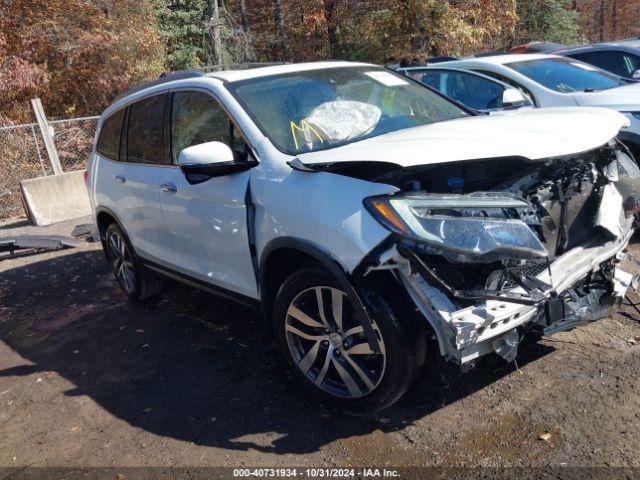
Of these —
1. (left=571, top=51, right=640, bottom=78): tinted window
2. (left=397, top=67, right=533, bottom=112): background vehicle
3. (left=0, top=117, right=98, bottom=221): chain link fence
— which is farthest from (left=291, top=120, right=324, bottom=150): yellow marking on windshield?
(left=571, top=51, right=640, bottom=78): tinted window

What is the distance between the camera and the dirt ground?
300 cm

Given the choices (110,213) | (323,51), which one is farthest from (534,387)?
(323,51)

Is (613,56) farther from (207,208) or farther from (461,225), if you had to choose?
(461,225)

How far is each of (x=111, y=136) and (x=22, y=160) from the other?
6.59 m

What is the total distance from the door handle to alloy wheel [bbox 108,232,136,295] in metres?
1.25

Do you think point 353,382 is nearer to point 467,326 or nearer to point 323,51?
point 467,326

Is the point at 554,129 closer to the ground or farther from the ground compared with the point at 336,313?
farther from the ground

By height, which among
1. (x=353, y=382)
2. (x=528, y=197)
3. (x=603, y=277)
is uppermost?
(x=528, y=197)

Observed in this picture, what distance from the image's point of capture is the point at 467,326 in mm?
2635

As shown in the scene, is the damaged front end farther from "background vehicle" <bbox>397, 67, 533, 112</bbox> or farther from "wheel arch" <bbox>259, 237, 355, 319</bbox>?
"background vehicle" <bbox>397, 67, 533, 112</bbox>

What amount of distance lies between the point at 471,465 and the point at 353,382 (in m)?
0.73

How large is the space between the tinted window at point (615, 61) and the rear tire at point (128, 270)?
877 cm

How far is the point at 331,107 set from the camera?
386 centimetres

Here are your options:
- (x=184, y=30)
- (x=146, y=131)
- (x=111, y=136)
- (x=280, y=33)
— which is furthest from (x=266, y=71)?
(x=280, y=33)
